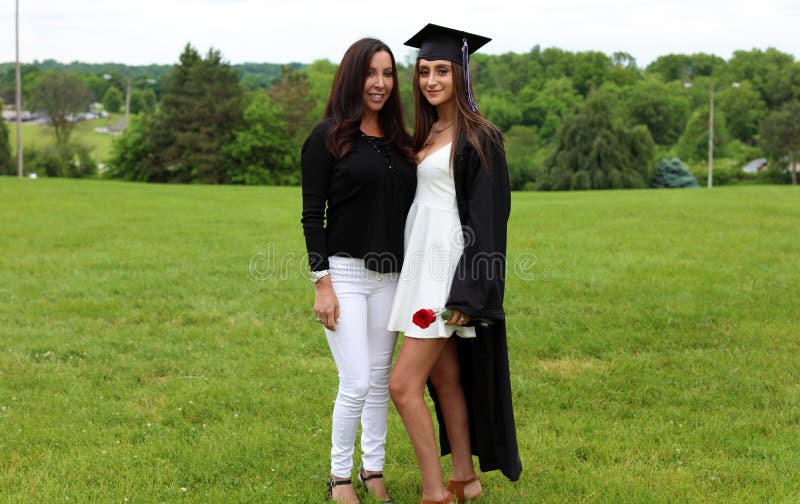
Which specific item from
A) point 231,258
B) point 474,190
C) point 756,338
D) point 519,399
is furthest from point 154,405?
point 231,258

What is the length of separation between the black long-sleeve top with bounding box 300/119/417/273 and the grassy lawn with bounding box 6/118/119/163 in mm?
58407

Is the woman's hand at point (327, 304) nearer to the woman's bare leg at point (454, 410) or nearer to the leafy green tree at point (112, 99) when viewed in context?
the woman's bare leg at point (454, 410)

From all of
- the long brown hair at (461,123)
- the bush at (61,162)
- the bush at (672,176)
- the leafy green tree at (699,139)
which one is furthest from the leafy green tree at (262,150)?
the long brown hair at (461,123)

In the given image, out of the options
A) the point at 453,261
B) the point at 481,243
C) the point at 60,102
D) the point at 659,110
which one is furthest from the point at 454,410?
the point at 659,110

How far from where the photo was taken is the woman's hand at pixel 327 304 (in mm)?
3799

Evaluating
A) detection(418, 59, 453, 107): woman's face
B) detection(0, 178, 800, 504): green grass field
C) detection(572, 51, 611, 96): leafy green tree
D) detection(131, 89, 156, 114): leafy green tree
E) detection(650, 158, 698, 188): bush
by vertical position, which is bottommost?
detection(650, 158, 698, 188): bush

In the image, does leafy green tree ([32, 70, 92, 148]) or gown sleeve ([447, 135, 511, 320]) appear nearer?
gown sleeve ([447, 135, 511, 320])

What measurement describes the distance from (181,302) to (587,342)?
14.1 ft

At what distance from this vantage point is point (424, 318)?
3.66 m

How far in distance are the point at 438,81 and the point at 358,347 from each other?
4.20 feet

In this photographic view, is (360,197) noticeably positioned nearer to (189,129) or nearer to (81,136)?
(189,129)

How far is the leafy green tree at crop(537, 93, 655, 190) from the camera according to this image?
52.9 m

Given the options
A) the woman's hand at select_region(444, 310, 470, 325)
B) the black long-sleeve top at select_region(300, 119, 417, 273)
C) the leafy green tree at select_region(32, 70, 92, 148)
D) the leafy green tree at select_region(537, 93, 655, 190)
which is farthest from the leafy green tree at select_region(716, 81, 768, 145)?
the woman's hand at select_region(444, 310, 470, 325)

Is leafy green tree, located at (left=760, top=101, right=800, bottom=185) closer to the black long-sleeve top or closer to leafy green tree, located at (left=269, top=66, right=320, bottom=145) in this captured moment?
leafy green tree, located at (left=269, top=66, right=320, bottom=145)
